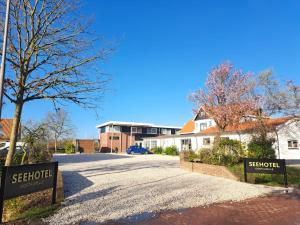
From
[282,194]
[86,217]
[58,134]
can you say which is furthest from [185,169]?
[58,134]

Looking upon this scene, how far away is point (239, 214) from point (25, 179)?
5.60 meters

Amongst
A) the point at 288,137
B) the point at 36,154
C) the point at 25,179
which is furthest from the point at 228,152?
the point at 288,137

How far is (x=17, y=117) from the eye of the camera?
32.0ft

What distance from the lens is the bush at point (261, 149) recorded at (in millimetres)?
15797

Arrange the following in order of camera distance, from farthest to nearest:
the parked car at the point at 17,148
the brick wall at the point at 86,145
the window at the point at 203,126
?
the brick wall at the point at 86,145
the window at the point at 203,126
the parked car at the point at 17,148

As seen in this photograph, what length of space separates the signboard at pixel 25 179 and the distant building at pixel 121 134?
140 ft

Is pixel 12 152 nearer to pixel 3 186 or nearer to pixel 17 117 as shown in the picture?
pixel 17 117

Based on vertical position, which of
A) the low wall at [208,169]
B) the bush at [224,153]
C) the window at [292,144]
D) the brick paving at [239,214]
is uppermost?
the window at [292,144]

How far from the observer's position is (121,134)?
51.9 metres

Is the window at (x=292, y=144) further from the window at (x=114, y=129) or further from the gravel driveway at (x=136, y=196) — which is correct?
the window at (x=114, y=129)

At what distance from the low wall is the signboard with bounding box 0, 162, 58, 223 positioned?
8.56m

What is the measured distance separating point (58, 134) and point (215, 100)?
31385 mm

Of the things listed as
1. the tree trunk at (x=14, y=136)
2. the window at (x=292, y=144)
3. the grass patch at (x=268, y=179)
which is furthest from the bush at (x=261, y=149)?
the window at (x=292, y=144)

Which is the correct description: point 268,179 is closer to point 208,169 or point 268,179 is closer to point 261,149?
point 208,169
